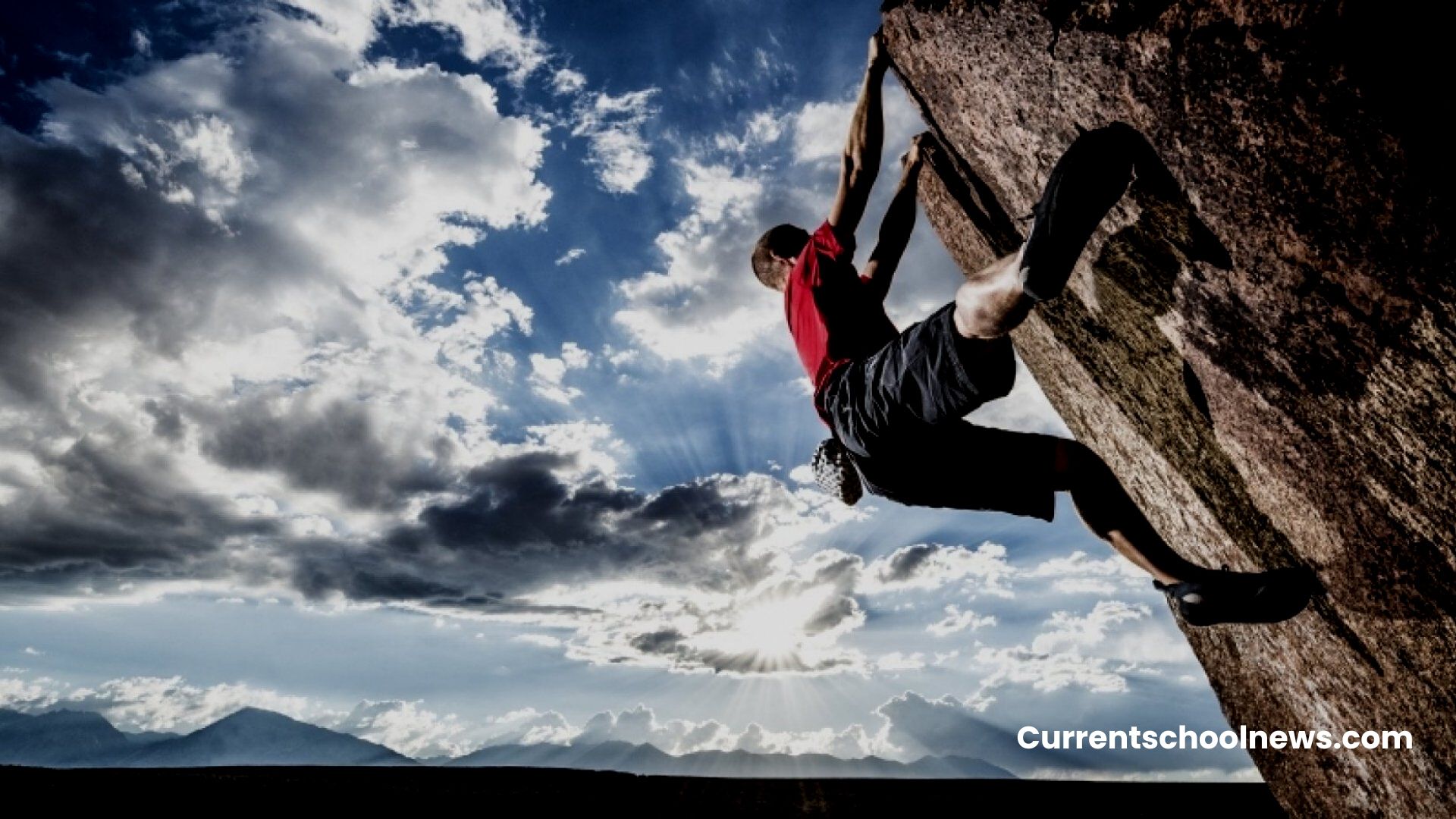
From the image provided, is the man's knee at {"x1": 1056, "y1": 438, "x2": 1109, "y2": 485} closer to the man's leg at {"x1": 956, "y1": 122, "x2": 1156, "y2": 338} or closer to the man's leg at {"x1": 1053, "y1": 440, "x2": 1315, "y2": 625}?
the man's leg at {"x1": 1053, "y1": 440, "x2": 1315, "y2": 625}

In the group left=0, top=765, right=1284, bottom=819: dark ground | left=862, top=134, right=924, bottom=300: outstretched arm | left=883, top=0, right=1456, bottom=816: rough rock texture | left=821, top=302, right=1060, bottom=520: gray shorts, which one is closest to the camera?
left=883, top=0, right=1456, bottom=816: rough rock texture

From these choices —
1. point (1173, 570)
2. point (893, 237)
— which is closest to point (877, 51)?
point (893, 237)

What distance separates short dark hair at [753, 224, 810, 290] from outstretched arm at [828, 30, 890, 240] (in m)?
0.38

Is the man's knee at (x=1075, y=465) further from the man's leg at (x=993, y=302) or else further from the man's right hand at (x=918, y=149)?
the man's right hand at (x=918, y=149)

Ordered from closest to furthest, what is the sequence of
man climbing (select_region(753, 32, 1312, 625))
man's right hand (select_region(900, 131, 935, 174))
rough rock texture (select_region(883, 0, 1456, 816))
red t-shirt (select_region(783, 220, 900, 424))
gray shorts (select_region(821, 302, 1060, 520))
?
rough rock texture (select_region(883, 0, 1456, 816)) → man climbing (select_region(753, 32, 1312, 625)) → gray shorts (select_region(821, 302, 1060, 520)) → red t-shirt (select_region(783, 220, 900, 424)) → man's right hand (select_region(900, 131, 935, 174))

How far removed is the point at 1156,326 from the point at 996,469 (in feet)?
3.31

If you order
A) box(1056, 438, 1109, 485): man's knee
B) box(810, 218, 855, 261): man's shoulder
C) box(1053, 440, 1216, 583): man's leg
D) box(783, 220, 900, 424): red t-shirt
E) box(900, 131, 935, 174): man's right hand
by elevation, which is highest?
box(900, 131, 935, 174): man's right hand

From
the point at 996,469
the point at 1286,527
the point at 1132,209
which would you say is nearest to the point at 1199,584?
the point at 1286,527

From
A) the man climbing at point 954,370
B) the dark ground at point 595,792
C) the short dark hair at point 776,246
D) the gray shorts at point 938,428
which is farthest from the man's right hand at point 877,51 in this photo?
the dark ground at point 595,792

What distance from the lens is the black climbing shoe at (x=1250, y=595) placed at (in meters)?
2.93

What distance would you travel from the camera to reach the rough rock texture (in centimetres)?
199

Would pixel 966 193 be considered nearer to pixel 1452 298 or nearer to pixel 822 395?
pixel 822 395

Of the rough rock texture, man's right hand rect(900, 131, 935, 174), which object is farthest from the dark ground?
man's right hand rect(900, 131, 935, 174)

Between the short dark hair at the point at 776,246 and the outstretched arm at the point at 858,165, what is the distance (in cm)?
38
